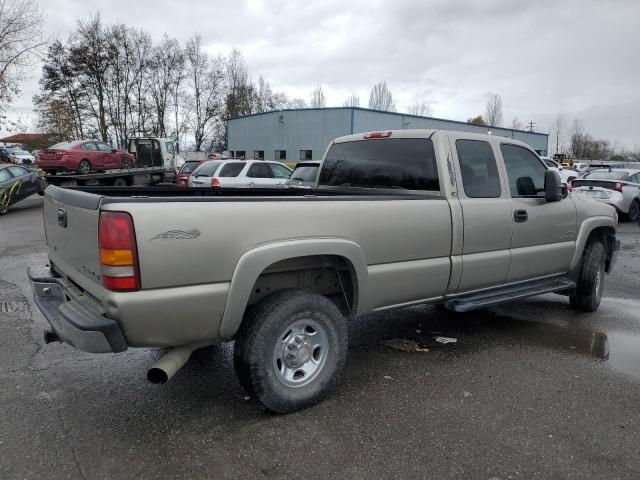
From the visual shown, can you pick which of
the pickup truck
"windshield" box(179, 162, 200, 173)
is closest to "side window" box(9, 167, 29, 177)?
"windshield" box(179, 162, 200, 173)

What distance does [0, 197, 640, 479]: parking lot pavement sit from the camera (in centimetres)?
268

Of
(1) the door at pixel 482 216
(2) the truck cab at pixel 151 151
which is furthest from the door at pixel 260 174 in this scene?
(2) the truck cab at pixel 151 151

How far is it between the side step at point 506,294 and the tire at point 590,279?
28 cm

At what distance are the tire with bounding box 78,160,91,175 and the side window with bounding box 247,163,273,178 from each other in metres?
8.96

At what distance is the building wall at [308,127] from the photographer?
1281 inches

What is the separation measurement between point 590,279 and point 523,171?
1690 mm

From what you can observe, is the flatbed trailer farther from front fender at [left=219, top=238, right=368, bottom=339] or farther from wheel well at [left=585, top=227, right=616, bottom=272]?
front fender at [left=219, top=238, right=368, bottom=339]

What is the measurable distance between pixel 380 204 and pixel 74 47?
51.3 meters

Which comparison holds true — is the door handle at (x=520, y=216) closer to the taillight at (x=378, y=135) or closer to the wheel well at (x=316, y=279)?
the taillight at (x=378, y=135)

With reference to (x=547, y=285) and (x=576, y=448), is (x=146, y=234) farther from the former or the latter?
(x=547, y=285)

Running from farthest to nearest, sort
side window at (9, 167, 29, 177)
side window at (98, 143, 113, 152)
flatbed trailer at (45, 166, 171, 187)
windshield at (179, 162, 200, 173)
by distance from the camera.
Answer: side window at (98, 143, 113, 152) < windshield at (179, 162, 200, 173) < flatbed trailer at (45, 166, 171, 187) < side window at (9, 167, 29, 177)

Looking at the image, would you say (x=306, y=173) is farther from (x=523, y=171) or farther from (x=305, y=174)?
(x=523, y=171)

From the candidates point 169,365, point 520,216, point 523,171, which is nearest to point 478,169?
point 520,216

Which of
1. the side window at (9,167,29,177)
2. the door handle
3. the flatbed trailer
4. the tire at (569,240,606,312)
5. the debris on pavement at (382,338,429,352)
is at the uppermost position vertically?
the door handle
